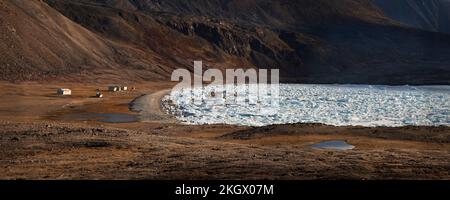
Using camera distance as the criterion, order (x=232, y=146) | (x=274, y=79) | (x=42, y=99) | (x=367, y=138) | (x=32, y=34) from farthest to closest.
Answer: (x=274, y=79) → (x=32, y=34) → (x=42, y=99) → (x=367, y=138) → (x=232, y=146)

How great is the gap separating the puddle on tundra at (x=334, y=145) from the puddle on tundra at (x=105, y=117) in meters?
15.7

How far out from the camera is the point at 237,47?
15562 cm

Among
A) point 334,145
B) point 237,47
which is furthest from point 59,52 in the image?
point 334,145

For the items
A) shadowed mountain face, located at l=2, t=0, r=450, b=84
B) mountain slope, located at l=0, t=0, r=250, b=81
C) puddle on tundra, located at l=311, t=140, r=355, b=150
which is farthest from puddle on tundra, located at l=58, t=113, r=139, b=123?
shadowed mountain face, located at l=2, t=0, r=450, b=84

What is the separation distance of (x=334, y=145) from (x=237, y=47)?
132 m

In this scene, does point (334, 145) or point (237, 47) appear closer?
point (334, 145)

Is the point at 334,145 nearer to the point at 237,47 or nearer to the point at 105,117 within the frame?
the point at 105,117

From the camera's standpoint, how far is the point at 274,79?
139375 mm

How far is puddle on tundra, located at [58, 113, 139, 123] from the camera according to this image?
122 feet

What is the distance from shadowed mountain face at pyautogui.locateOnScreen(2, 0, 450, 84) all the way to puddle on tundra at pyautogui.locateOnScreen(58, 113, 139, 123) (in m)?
53.2

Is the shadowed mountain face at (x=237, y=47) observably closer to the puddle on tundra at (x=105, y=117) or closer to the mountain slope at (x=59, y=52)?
the mountain slope at (x=59, y=52)

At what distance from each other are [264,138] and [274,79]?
371 feet
